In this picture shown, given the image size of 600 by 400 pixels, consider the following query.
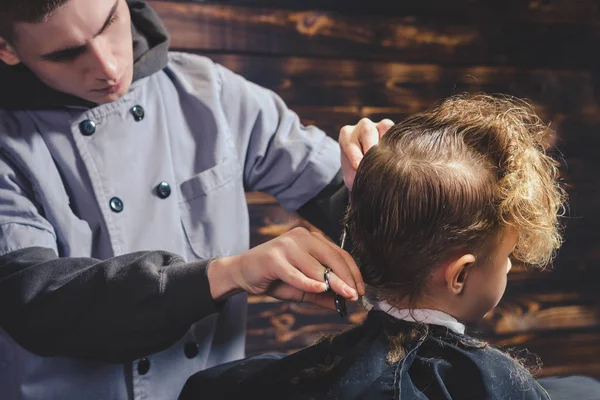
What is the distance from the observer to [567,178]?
2.64 m

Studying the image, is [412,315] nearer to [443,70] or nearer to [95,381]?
[95,381]

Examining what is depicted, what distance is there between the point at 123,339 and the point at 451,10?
169 cm

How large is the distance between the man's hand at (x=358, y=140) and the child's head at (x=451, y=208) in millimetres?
128

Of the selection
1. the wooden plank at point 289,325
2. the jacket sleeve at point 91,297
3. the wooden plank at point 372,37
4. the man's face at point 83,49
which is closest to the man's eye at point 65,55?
the man's face at point 83,49

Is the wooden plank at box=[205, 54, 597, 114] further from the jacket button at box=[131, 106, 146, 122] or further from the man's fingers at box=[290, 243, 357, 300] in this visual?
the man's fingers at box=[290, 243, 357, 300]

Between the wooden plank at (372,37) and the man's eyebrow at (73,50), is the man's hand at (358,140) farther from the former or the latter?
the wooden plank at (372,37)

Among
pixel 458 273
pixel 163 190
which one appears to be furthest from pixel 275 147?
pixel 458 273

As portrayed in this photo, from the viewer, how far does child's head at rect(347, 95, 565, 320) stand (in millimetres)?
1059

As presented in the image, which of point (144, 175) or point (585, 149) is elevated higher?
point (144, 175)

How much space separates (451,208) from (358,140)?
0.30 m

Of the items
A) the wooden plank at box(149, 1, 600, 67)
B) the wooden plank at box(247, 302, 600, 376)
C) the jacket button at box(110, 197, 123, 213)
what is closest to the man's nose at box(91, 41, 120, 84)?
the jacket button at box(110, 197, 123, 213)

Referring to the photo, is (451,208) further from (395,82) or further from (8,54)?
(395,82)

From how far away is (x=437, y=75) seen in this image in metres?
2.41

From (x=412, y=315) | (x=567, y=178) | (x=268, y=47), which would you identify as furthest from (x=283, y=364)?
(x=567, y=178)
